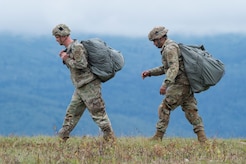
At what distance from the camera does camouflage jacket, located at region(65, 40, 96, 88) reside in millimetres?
11094

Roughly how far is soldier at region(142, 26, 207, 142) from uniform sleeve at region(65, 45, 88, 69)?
1.48 metres

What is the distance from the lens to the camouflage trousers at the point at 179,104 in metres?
11.9

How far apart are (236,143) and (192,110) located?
66.1 inches

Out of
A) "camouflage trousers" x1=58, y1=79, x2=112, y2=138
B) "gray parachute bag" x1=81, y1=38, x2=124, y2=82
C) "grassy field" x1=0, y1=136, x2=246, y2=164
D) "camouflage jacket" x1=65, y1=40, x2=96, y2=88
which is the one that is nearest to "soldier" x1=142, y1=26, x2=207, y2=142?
"grassy field" x1=0, y1=136, x2=246, y2=164

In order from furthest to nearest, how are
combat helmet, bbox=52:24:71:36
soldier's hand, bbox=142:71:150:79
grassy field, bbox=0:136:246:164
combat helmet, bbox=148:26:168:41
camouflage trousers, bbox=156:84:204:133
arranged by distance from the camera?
soldier's hand, bbox=142:71:150:79
camouflage trousers, bbox=156:84:204:133
combat helmet, bbox=148:26:168:41
combat helmet, bbox=52:24:71:36
grassy field, bbox=0:136:246:164

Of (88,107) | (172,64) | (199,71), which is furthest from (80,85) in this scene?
(199,71)

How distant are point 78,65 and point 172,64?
1.77 m

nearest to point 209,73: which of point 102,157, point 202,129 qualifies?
point 202,129

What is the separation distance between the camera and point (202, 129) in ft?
40.4

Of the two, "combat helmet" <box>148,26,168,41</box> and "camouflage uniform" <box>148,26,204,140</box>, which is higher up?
"combat helmet" <box>148,26,168,41</box>

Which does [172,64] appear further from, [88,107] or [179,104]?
[88,107]

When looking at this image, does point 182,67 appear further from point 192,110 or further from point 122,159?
point 122,159

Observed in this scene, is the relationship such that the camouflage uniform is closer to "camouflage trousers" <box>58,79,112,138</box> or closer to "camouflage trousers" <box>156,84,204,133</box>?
"camouflage trousers" <box>156,84,204,133</box>

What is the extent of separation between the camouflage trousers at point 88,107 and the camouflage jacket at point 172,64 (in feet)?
4.21
